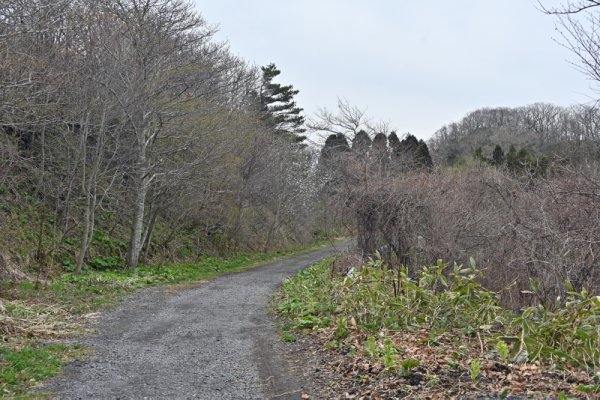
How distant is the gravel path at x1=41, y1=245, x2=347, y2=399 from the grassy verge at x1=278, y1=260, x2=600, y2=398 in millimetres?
846

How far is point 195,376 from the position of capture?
247 inches

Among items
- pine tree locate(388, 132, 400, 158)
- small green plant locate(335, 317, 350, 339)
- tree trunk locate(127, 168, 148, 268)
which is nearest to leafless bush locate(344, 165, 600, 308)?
small green plant locate(335, 317, 350, 339)

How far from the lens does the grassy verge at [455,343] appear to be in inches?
193

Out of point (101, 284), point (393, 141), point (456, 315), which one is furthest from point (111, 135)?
point (393, 141)

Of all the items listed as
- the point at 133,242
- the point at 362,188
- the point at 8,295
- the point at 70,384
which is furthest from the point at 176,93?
the point at 70,384

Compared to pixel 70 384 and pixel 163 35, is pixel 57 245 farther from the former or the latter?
pixel 70 384

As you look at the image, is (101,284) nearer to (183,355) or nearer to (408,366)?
(183,355)

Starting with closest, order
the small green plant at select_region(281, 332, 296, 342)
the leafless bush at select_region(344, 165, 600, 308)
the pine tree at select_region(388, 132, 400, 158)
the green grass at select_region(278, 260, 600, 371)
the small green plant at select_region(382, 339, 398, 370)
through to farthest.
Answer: the green grass at select_region(278, 260, 600, 371)
the small green plant at select_region(382, 339, 398, 370)
the small green plant at select_region(281, 332, 296, 342)
the leafless bush at select_region(344, 165, 600, 308)
the pine tree at select_region(388, 132, 400, 158)

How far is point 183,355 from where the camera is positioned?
724 centimetres

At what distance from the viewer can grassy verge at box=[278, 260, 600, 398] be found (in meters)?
4.89

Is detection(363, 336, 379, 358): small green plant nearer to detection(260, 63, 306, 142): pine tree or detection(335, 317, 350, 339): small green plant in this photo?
detection(335, 317, 350, 339): small green plant

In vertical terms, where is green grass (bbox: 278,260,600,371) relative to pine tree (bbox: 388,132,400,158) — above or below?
below

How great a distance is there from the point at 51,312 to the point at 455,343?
22.2ft

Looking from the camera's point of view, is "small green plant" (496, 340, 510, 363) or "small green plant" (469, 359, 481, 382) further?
"small green plant" (496, 340, 510, 363)
